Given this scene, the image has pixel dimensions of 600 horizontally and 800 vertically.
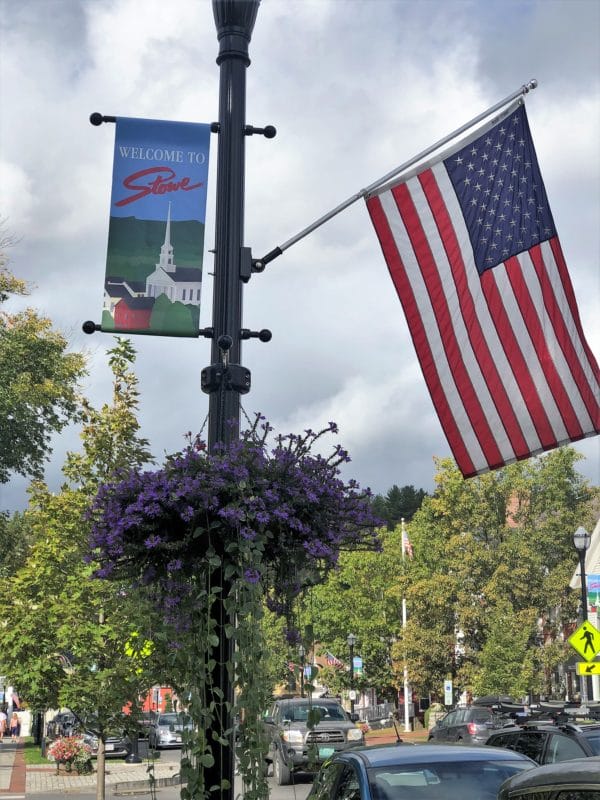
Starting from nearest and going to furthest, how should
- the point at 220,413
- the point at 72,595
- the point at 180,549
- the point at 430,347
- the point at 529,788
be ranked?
the point at 529,788
the point at 180,549
the point at 220,413
the point at 430,347
the point at 72,595

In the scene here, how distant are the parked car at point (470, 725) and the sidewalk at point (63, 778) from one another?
7920mm

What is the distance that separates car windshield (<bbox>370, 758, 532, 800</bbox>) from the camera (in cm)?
758

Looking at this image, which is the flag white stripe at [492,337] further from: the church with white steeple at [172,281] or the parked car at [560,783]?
the parked car at [560,783]

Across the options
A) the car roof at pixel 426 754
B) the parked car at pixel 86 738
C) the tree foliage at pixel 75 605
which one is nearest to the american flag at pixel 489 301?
the car roof at pixel 426 754

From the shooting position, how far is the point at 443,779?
25.2 ft

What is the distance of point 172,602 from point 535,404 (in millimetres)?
4375

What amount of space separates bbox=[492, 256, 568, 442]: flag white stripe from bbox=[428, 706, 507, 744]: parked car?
22683mm

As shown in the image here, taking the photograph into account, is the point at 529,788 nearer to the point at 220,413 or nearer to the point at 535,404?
the point at 220,413

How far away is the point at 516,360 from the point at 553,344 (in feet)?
1.18

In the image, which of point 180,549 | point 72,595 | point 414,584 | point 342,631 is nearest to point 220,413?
point 180,549

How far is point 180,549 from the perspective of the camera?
6.69 m

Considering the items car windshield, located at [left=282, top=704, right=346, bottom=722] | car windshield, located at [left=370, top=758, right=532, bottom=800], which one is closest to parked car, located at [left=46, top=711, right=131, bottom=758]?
car windshield, located at [left=282, top=704, right=346, bottom=722]

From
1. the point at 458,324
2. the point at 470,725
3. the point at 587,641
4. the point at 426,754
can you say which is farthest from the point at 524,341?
the point at 470,725

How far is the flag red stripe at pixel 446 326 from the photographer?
977 cm
